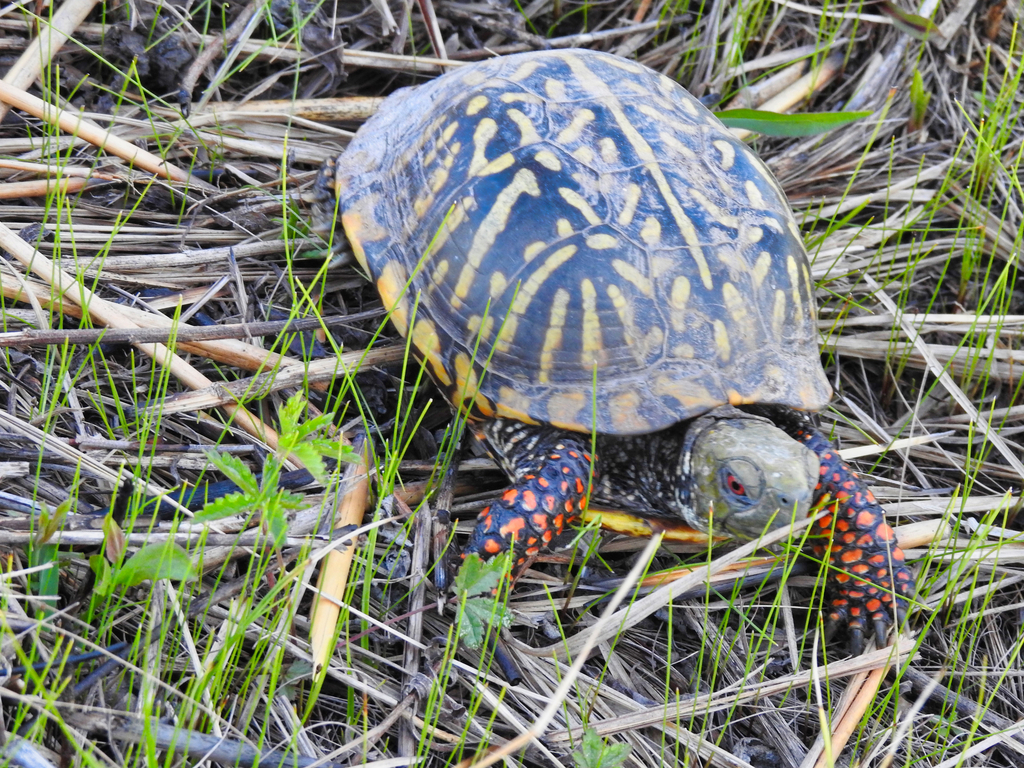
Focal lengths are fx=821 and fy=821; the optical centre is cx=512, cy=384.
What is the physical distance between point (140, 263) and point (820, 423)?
2.18 m

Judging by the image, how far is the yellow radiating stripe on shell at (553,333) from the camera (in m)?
2.14

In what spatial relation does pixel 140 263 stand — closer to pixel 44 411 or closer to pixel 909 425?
pixel 44 411

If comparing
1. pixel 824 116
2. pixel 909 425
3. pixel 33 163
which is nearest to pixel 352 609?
pixel 33 163

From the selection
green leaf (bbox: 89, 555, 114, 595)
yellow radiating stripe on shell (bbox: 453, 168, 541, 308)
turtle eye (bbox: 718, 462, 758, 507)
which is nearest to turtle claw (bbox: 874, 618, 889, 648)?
turtle eye (bbox: 718, 462, 758, 507)

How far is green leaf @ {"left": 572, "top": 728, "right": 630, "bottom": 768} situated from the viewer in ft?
5.71

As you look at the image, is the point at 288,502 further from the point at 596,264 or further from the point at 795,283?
the point at 795,283

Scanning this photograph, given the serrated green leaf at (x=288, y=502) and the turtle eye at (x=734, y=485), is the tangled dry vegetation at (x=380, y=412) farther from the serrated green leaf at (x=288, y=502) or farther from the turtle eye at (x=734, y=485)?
the turtle eye at (x=734, y=485)

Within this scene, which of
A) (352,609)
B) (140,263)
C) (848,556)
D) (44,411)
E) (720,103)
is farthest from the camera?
(720,103)

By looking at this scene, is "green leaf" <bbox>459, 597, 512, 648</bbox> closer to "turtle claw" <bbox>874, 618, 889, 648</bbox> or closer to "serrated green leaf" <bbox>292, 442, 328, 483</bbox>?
"serrated green leaf" <bbox>292, 442, 328, 483</bbox>

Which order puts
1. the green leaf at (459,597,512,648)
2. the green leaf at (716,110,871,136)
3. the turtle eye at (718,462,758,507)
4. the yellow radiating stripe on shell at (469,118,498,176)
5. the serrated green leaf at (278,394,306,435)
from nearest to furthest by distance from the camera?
the serrated green leaf at (278,394,306,435) < the green leaf at (459,597,512,648) < the turtle eye at (718,462,758,507) < the yellow radiating stripe on shell at (469,118,498,176) < the green leaf at (716,110,871,136)

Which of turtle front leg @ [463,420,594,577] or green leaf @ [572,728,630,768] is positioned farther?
turtle front leg @ [463,420,594,577]

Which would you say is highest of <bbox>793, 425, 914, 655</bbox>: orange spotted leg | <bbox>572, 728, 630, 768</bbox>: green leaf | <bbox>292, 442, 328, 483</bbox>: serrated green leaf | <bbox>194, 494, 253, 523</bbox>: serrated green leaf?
<bbox>292, 442, 328, 483</bbox>: serrated green leaf

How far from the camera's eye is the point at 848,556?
7.25 ft

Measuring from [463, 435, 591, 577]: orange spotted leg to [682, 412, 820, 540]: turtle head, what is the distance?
0.95 ft
